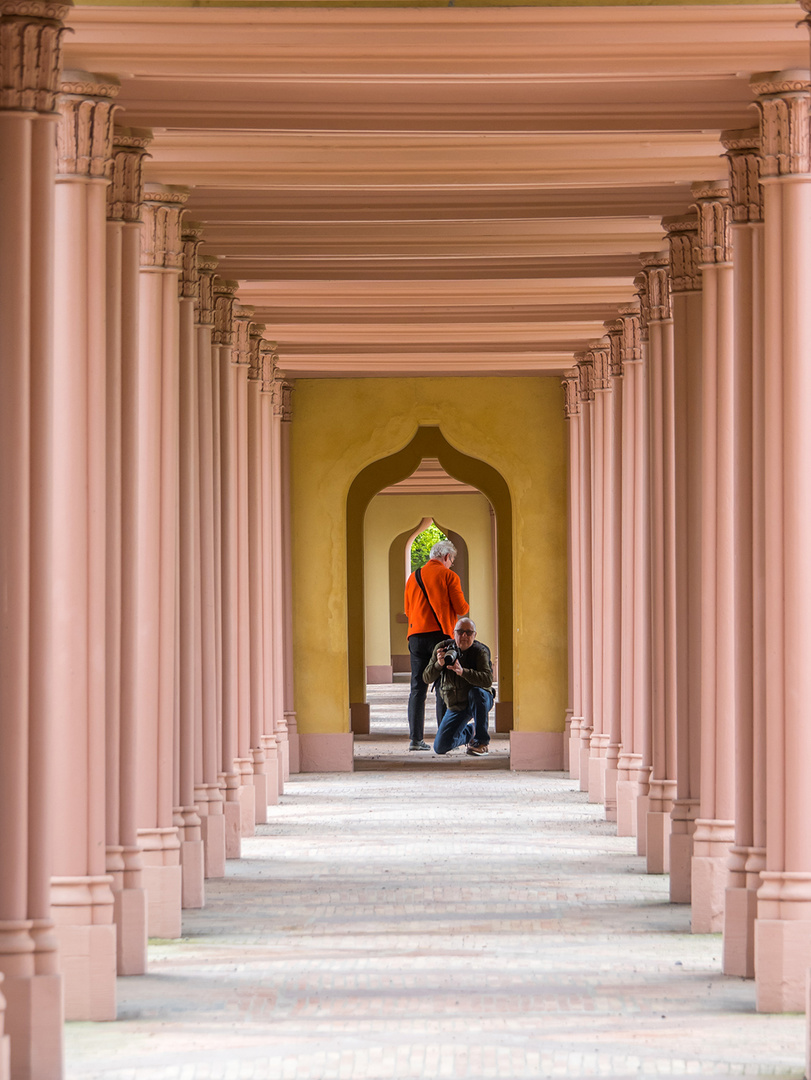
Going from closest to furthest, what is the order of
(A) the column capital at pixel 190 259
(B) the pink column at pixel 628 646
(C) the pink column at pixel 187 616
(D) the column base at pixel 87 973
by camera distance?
(D) the column base at pixel 87 973, (C) the pink column at pixel 187 616, (A) the column capital at pixel 190 259, (B) the pink column at pixel 628 646

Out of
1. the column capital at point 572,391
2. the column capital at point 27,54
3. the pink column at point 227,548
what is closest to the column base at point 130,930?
the column capital at point 27,54

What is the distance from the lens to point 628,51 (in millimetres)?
7102

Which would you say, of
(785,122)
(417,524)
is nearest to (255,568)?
(785,122)

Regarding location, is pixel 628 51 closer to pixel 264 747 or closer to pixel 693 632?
pixel 693 632

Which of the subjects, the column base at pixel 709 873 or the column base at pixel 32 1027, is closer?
the column base at pixel 32 1027

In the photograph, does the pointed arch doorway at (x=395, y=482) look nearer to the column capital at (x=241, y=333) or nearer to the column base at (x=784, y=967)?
the column capital at (x=241, y=333)

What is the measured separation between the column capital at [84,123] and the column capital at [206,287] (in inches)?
149

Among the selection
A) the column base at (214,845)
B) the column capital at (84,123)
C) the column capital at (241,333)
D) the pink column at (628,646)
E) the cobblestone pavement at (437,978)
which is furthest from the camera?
the column capital at (241,333)

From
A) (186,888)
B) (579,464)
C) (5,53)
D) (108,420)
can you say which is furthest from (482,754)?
(5,53)

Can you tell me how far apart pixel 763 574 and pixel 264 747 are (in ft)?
28.7

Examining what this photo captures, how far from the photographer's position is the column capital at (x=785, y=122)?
7.38 metres

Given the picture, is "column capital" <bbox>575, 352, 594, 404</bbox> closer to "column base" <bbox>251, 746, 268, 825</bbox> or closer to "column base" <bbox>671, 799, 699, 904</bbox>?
"column base" <bbox>251, 746, 268, 825</bbox>

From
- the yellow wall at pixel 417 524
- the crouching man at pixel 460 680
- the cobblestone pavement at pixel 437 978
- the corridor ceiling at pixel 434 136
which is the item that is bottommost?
the cobblestone pavement at pixel 437 978

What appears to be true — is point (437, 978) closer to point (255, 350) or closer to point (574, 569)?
point (255, 350)
